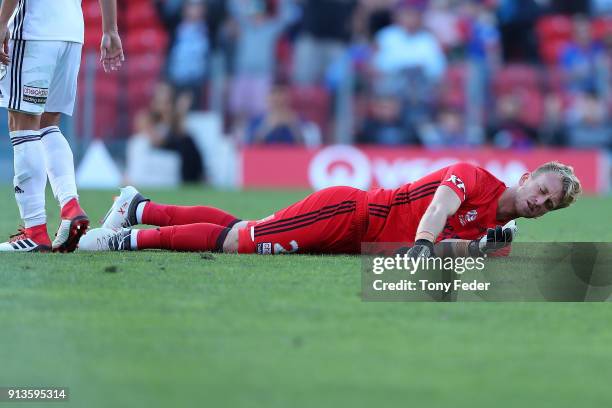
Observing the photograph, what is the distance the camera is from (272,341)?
434 cm

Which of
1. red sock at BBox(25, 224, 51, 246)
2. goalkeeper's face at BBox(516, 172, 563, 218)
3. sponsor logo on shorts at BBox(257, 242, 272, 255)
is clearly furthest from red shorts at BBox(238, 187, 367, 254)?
red sock at BBox(25, 224, 51, 246)

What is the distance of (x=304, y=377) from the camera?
3.84 m

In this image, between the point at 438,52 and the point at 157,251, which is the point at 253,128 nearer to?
the point at 438,52

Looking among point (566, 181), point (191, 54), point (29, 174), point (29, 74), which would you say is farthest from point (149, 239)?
point (191, 54)

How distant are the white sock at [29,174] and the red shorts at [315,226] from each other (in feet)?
3.90

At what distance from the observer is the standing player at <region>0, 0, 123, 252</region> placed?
6.55 meters

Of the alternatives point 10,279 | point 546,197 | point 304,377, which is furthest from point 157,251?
point 304,377

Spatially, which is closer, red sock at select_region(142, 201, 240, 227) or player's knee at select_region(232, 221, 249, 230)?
player's knee at select_region(232, 221, 249, 230)

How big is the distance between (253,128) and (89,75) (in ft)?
8.37

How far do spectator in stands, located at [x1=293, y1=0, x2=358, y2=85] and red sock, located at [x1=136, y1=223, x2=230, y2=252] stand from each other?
33.9ft

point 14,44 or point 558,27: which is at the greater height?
point 558,27

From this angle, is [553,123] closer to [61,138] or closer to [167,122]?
[167,122]

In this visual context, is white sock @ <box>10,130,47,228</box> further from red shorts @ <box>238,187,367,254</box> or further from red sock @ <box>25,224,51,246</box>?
red shorts @ <box>238,187,367,254</box>

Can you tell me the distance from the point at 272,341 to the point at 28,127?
9.62ft
